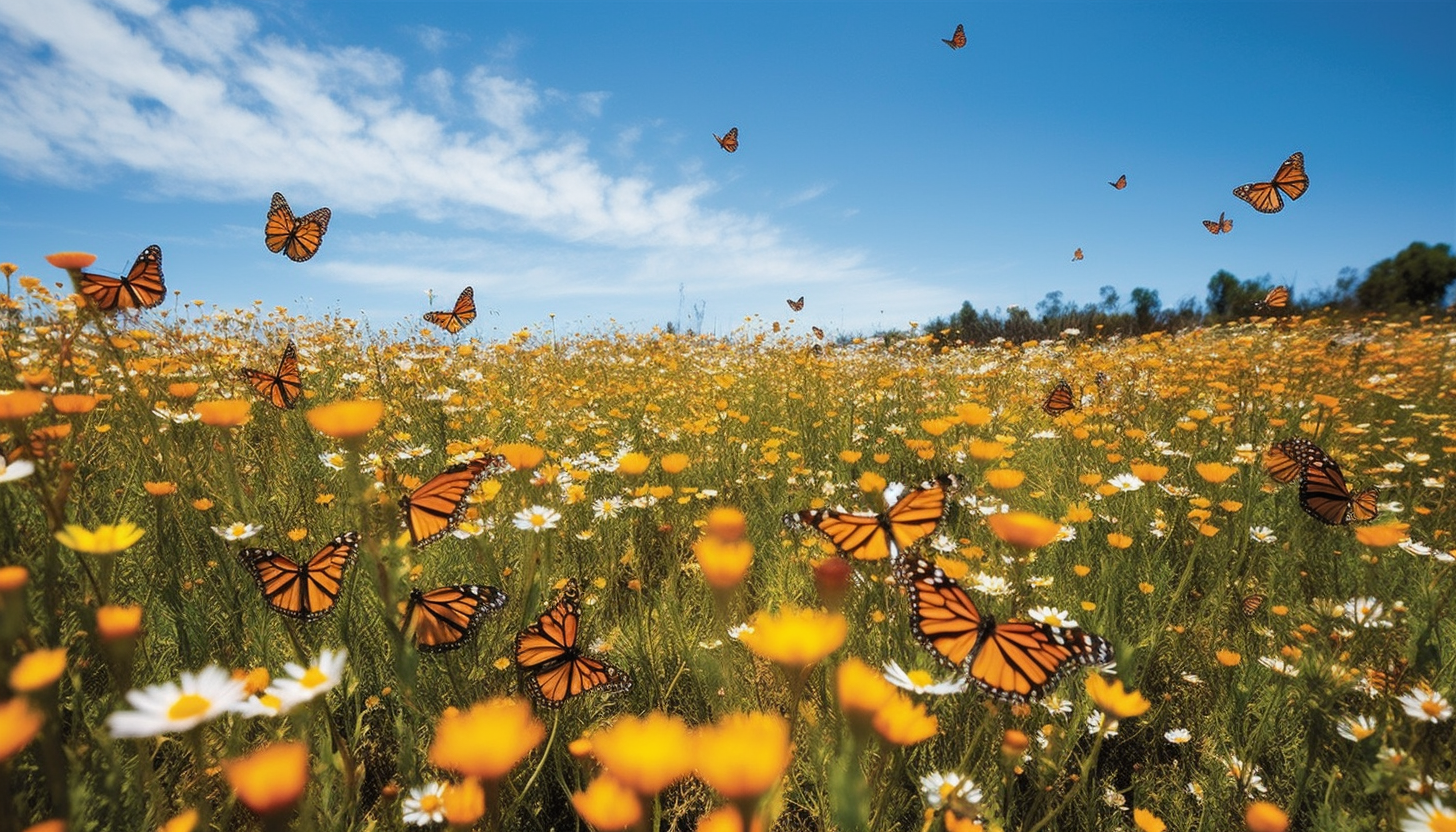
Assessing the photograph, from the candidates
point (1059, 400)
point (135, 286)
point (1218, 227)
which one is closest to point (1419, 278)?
point (1218, 227)

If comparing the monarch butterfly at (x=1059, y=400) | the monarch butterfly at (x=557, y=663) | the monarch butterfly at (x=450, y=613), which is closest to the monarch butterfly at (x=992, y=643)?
the monarch butterfly at (x=557, y=663)

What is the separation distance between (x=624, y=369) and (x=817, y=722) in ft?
17.6

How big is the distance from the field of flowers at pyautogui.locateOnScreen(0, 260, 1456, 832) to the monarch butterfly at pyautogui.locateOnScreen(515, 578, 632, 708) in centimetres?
8

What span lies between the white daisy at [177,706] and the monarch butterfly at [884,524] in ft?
3.86

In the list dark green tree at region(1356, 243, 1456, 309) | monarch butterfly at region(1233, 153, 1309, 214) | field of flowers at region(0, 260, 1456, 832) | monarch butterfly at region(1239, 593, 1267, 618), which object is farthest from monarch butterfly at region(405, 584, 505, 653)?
dark green tree at region(1356, 243, 1456, 309)

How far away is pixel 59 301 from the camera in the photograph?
12.6 feet

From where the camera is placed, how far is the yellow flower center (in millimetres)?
889

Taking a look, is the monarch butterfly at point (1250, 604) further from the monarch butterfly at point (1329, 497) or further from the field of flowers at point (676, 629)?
the monarch butterfly at point (1329, 497)

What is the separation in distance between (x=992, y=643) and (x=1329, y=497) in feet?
6.86

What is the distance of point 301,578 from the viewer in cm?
162

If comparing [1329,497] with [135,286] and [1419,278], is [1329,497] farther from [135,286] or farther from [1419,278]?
[1419,278]

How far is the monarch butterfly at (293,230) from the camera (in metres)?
4.66

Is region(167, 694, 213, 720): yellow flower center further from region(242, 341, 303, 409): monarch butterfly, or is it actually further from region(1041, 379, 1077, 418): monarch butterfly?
region(1041, 379, 1077, 418): monarch butterfly

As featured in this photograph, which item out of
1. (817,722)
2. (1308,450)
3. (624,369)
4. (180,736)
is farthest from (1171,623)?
(624,369)
